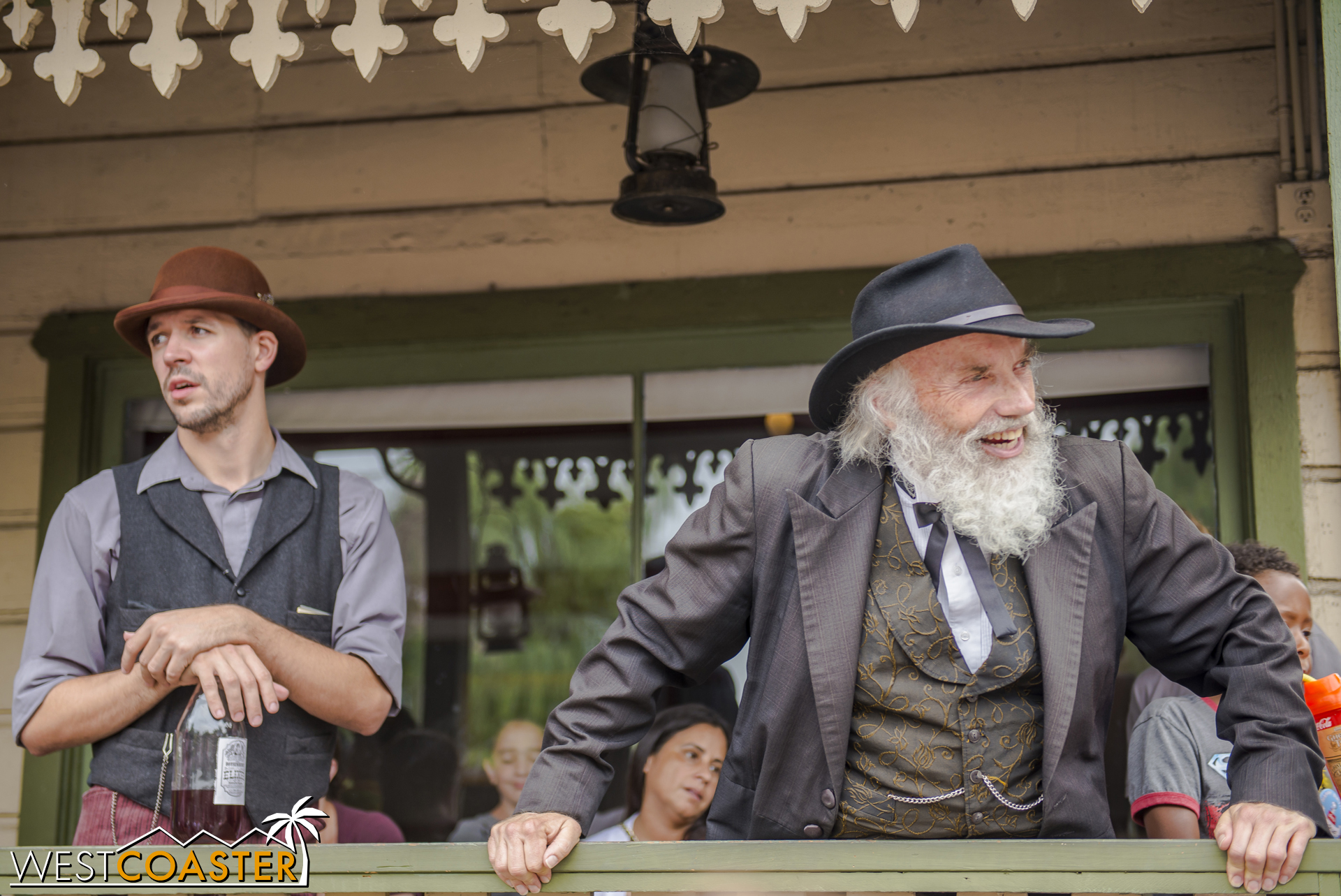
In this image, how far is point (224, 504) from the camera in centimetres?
271

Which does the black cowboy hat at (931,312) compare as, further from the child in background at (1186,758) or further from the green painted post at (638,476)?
the green painted post at (638,476)

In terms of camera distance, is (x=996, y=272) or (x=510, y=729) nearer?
(x=996, y=272)

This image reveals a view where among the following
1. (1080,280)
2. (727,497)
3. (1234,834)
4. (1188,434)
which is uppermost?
(1080,280)

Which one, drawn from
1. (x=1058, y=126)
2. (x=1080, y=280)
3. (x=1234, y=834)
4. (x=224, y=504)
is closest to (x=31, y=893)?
(x=224, y=504)

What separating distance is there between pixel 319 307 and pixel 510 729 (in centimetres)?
164

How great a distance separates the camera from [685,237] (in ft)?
12.1

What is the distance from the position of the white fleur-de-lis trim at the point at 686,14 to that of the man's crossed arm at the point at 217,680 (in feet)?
4.37

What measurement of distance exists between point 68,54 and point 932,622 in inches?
77.6

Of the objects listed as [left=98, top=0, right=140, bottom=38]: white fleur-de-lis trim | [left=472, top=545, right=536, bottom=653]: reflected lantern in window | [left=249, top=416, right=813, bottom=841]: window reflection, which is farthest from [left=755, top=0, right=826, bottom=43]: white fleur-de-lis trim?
[left=472, top=545, right=536, bottom=653]: reflected lantern in window

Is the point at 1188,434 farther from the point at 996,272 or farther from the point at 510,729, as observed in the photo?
the point at 510,729

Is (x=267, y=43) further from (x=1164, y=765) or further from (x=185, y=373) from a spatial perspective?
(x=1164, y=765)

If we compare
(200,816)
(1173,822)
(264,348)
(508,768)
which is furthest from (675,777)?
(264,348)

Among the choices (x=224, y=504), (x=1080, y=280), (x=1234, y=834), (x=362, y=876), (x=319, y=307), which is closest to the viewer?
(x=1234, y=834)

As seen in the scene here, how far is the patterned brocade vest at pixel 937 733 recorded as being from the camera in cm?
202
